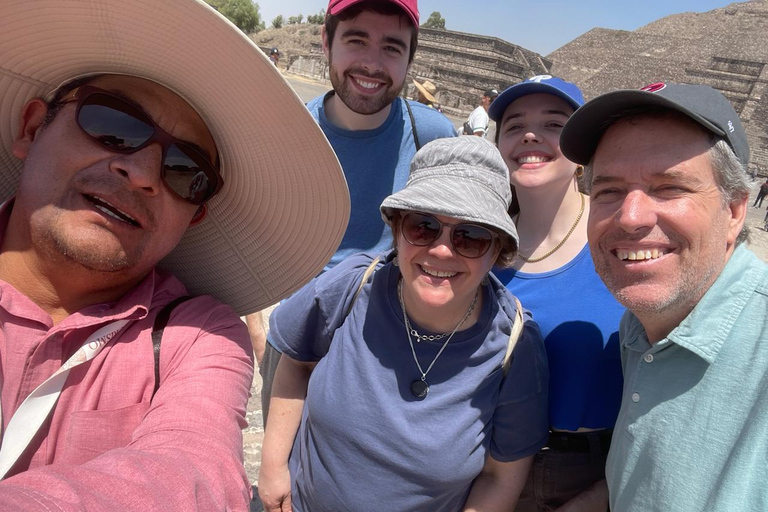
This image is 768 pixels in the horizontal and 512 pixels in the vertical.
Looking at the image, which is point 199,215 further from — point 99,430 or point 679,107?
point 679,107

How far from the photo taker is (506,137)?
2.13m

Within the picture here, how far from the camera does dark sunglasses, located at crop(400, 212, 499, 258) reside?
159 cm

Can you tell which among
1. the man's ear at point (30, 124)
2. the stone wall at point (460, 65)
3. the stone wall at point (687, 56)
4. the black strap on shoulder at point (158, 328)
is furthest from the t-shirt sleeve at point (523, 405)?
the stone wall at point (687, 56)

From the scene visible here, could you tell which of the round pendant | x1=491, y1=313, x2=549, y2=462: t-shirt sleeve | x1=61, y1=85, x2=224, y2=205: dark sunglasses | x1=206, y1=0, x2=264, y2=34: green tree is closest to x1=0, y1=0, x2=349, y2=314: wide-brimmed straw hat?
x1=61, y1=85, x2=224, y2=205: dark sunglasses

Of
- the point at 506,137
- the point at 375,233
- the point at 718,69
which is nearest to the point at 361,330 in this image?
the point at 375,233

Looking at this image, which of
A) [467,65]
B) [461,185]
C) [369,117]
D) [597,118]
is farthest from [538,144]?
[467,65]

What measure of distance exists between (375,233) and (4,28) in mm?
1501

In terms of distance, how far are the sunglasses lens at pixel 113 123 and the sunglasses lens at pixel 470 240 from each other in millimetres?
954

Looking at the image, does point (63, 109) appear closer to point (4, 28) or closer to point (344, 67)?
point (4, 28)

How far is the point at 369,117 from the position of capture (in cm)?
245

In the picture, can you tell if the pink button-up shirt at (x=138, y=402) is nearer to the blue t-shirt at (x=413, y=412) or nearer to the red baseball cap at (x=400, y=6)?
the blue t-shirt at (x=413, y=412)

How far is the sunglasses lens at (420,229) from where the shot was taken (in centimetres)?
161

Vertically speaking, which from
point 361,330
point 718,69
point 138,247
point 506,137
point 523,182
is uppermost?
point 718,69

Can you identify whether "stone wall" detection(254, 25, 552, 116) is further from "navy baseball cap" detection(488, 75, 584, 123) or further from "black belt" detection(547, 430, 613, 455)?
"black belt" detection(547, 430, 613, 455)
